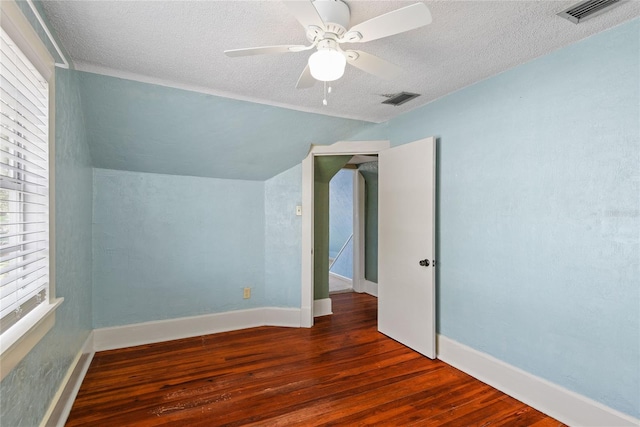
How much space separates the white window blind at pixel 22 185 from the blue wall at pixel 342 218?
4451 mm

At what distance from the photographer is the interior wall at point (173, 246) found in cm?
297

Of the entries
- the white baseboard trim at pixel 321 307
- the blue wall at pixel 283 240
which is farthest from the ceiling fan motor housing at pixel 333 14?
the white baseboard trim at pixel 321 307

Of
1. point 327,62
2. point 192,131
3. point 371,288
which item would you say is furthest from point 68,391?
point 371,288

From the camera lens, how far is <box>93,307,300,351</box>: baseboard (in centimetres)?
296

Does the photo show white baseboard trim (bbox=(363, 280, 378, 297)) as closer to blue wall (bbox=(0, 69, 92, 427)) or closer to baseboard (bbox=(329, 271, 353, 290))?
baseboard (bbox=(329, 271, 353, 290))

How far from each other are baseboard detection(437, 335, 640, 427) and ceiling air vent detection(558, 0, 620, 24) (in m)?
2.14

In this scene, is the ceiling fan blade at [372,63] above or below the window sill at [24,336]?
above

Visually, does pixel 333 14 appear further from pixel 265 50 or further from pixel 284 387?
pixel 284 387

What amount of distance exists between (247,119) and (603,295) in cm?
290

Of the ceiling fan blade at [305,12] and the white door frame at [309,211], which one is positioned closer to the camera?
the ceiling fan blade at [305,12]

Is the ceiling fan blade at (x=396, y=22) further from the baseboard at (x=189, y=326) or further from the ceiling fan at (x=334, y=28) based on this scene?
the baseboard at (x=189, y=326)

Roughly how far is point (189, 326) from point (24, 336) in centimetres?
209

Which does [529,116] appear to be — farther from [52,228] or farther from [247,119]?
[52,228]

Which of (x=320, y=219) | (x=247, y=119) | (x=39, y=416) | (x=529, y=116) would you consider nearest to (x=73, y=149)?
(x=247, y=119)
